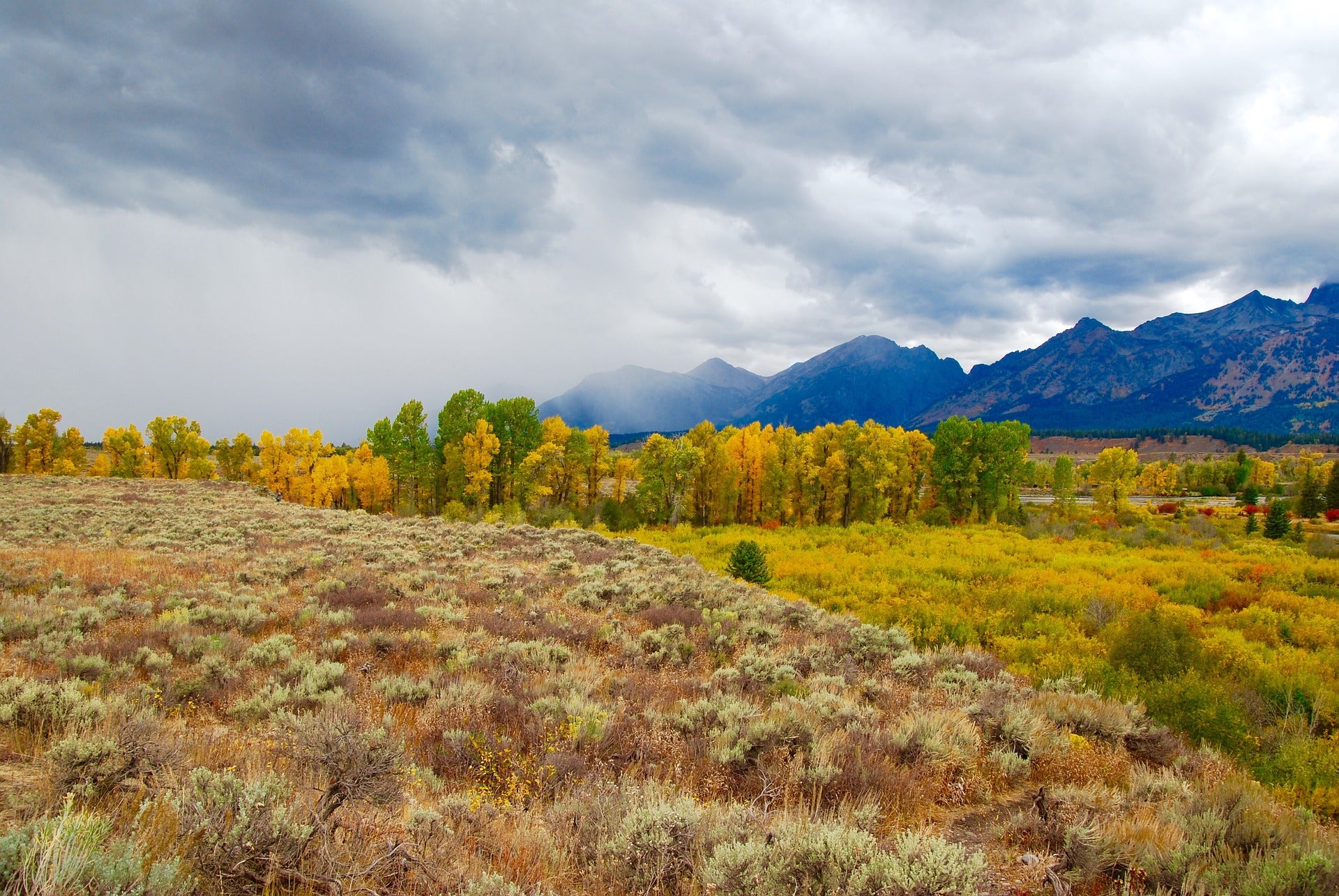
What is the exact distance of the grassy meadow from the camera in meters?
8.41

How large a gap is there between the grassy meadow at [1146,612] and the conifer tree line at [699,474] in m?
13.7

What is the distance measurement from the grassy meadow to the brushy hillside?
1319 mm

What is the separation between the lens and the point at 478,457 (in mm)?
47938

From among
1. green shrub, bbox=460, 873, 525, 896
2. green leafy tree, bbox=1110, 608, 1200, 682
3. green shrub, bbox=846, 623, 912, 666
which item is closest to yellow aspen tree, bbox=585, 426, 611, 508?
green shrub, bbox=846, 623, 912, 666

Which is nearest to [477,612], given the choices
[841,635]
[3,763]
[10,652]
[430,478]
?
[10,652]

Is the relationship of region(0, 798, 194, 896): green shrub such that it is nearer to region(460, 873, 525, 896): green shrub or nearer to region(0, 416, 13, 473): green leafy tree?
region(460, 873, 525, 896): green shrub

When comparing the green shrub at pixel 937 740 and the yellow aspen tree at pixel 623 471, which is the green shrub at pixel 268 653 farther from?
the yellow aspen tree at pixel 623 471

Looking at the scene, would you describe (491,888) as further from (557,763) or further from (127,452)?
(127,452)

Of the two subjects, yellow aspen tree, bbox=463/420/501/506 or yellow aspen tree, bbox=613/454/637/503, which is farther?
yellow aspen tree, bbox=613/454/637/503

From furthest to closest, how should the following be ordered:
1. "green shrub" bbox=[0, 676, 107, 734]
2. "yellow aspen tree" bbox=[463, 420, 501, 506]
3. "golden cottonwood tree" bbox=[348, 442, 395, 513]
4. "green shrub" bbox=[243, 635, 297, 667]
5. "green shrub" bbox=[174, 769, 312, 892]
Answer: "golden cottonwood tree" bbox=[348, 442, 395, 513] → "yellow aspen tree" bbox=[463, 420, 501, 506] → "green shrub" bbox=[243, 635, 297, 667] → "green shrub" bbox=[0, 676, 107, 734] → "green shrub" bbox=[174, 769, 312, 892]

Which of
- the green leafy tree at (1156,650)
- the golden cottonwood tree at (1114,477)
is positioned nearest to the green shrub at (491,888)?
the green leafy tree at (1156,650)

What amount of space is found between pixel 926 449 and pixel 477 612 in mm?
52355

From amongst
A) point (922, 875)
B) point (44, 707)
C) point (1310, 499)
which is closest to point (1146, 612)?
point (922, 875)

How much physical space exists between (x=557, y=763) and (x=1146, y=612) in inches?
673
